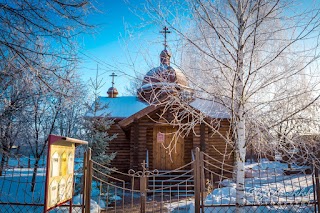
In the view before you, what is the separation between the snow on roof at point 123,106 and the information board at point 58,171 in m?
11.3

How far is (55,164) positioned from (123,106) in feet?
44.8

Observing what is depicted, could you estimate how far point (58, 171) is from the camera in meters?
3.48

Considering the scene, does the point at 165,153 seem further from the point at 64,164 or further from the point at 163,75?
the point at 64,164

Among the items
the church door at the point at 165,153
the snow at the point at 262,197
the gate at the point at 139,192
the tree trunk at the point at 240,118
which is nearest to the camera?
the tree trunk at the point at 240,118

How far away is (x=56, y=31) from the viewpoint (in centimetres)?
372

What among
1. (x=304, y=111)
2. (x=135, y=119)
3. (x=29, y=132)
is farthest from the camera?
(x=29, y=132)

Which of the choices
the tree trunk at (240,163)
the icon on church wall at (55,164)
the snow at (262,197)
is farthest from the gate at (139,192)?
the icon on church wall at (55,164)

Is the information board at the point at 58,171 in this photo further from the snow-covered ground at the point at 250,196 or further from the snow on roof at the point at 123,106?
the snow on roof at the point at 123,106

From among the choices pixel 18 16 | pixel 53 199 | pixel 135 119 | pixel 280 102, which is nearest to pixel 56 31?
pixel 18 16

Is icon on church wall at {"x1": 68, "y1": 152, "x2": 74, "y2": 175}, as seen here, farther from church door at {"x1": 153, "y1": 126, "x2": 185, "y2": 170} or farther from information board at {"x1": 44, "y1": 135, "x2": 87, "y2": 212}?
church door at {"x1": 153, "y1": 126, "x2": 185, "y2": 170}

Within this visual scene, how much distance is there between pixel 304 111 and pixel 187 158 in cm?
931

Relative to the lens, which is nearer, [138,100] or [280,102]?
[280,102]

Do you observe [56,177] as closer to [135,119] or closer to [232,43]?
[232,43]

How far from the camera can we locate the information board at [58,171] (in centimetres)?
315
